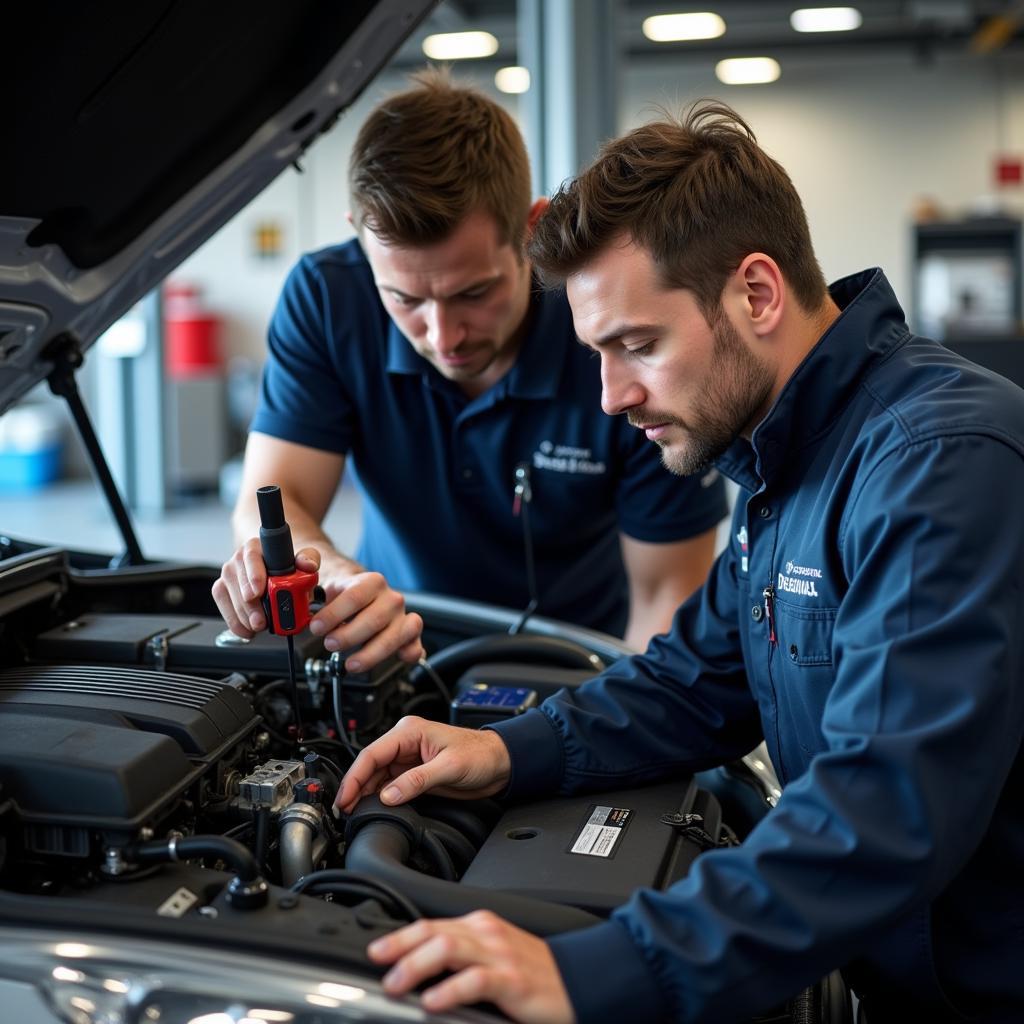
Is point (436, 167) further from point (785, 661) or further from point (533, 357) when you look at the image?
point (785, 661)

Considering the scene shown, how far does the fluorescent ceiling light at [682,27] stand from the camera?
26.7 feet

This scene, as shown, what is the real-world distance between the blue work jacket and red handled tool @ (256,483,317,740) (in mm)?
264

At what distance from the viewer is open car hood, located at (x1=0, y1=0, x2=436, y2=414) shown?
4.28ft

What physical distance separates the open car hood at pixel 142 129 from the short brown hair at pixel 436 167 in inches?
3.7

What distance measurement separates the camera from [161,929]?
90 cm

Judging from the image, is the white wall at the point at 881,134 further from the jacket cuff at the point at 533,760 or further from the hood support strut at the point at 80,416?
the jacket cuff at the point at 533,760

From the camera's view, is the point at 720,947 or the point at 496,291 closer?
the point at 720,947

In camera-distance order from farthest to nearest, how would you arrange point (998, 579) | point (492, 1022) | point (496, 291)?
point (496, 291) → point (998, 579) → point (492, 1022)

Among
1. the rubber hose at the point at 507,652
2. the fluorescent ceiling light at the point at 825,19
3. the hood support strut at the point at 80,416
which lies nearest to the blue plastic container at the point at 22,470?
the fluorescent ceiling light at the point at 825,19

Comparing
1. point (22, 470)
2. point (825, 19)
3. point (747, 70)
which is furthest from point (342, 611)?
point (747, 70)

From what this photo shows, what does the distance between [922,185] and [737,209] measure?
9.59 m

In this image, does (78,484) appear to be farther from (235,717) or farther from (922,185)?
(235,717)

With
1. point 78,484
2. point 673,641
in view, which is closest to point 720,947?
point 673,641

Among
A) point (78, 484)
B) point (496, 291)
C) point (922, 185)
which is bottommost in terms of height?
point (78, 484)
